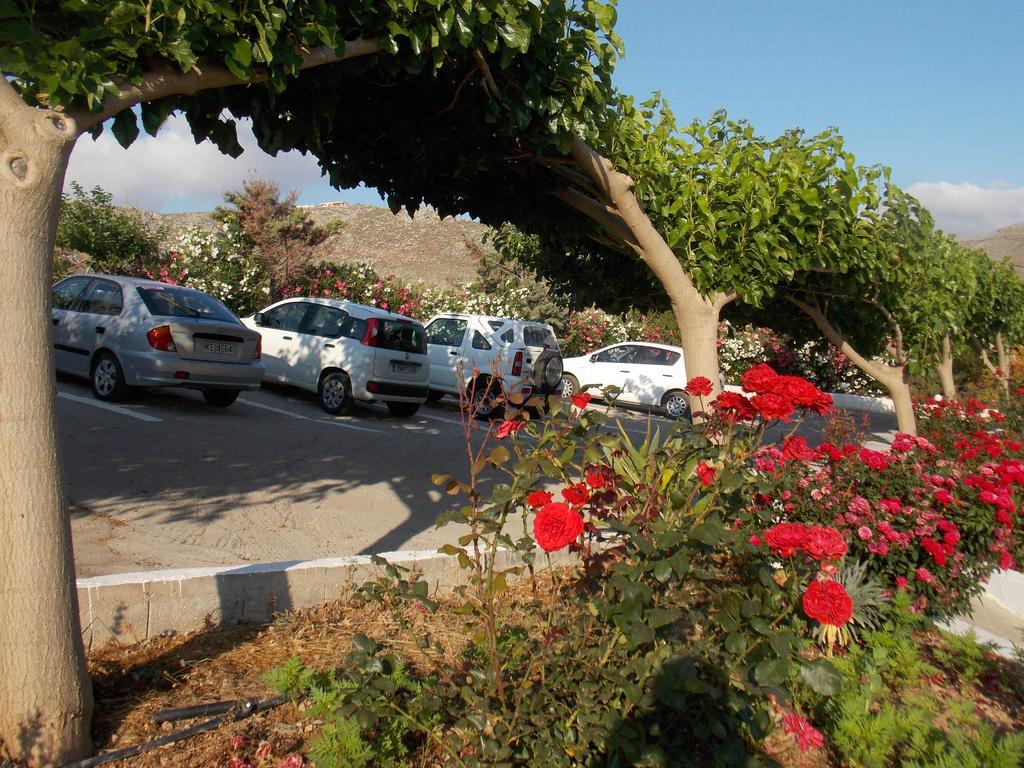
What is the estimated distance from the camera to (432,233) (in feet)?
178

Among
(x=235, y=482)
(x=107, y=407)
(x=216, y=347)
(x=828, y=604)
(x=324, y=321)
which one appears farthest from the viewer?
(x=324, y=321)

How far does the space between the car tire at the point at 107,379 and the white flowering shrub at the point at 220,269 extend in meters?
8.44

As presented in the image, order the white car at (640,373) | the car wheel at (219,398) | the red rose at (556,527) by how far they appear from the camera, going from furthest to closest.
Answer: the white car at (640,373), the car wheel at (219,398), the red rose at (556,527)

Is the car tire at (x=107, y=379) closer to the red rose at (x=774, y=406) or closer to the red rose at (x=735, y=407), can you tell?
the red rose at (x=735, y=407)

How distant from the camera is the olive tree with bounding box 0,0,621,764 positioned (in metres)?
2.60

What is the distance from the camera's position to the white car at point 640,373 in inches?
704

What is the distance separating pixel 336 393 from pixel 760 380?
986 centimetres

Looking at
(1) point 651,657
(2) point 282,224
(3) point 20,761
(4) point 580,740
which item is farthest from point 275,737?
(2) point 282,224

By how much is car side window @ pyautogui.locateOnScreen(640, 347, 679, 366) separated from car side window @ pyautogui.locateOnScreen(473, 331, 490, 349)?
448 centimetres

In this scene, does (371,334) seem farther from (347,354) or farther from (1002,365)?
(1002,365)

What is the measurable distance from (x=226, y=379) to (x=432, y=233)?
45002mm

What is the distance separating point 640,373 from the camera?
18422 mm

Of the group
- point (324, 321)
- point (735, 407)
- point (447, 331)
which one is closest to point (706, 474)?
point (735, 407)

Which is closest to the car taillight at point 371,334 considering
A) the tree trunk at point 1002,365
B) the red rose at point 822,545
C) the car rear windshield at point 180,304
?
the car rear windshield at point 180,304
